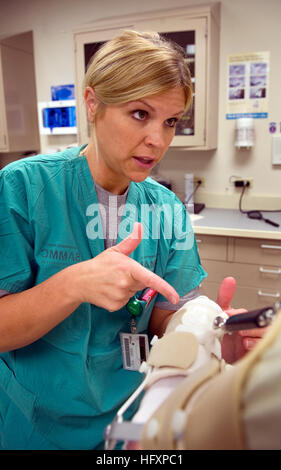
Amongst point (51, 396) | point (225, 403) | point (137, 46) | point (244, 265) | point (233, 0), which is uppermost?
point (233, 0)

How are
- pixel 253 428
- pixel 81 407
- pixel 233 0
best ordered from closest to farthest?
1. pixel 253 428
2. pixel 81 407
3. pixel 233 0

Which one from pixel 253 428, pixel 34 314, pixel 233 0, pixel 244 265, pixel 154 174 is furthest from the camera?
pixel 154 174

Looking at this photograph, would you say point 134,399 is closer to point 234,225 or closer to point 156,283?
point 156,283

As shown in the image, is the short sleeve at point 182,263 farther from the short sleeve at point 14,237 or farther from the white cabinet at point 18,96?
the white cabinet at point 18,96

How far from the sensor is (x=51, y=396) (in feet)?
2.75

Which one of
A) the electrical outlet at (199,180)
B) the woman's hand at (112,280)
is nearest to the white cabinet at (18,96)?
the electrical outlet at (199,180)

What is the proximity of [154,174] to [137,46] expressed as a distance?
204 cm

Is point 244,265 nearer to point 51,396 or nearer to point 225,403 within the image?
point 51,396

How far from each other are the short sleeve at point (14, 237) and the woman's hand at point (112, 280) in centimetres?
19

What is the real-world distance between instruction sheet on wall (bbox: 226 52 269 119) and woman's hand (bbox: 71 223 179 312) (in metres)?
2.19

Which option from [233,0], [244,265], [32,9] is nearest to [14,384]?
[244,265]

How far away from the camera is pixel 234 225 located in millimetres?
2178

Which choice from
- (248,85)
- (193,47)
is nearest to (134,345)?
(193,47)

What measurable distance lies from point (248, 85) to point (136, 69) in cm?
203
